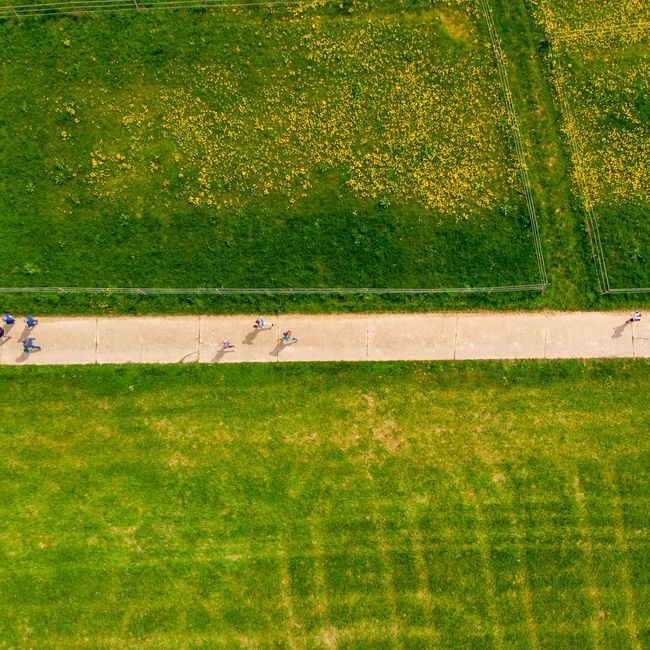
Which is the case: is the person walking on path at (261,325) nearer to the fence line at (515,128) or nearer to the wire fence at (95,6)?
the fence line at (515,128)

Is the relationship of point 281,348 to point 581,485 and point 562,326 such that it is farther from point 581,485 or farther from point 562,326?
point 581,485

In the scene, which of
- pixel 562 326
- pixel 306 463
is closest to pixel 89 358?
pixel 306 463

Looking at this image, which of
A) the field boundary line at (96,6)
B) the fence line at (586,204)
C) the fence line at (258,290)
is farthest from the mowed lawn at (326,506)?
the field boundary line at (96,6)

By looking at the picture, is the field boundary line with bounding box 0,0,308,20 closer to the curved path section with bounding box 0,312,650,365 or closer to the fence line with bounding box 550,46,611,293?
the curved path section with bounding box 0,312,650,365

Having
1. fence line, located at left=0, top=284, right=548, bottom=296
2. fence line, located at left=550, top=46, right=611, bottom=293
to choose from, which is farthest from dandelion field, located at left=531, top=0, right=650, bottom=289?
fence line, located at left=0, top=284, right=548, bottom=296

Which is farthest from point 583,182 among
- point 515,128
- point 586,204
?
point 515,128
